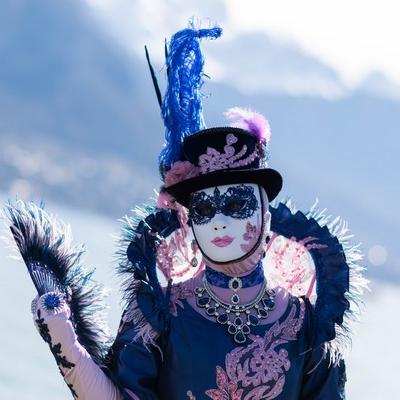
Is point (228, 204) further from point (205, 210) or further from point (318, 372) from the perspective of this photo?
point (318, 372)

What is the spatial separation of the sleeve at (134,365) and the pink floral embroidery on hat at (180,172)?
1.26 feet

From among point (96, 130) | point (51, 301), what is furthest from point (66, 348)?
point (96, 130)

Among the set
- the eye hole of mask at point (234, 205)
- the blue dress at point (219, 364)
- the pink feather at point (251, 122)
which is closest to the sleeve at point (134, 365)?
the blue dress at point (219, 364)

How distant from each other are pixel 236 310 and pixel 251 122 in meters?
0.49

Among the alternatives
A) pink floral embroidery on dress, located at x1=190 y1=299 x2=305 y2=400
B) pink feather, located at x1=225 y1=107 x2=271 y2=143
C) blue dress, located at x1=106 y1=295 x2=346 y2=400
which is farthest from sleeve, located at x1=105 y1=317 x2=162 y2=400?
pink feather, located at x1=225 y1=107 x2=271 y2=143

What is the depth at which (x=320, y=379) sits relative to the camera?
3.02 m

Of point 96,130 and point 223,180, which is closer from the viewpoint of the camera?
point 223,180

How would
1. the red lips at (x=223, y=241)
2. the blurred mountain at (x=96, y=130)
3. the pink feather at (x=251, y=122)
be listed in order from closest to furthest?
the red lips at (x=223, y=241) < the pink feather at (x=251, y=122) < the blurred mountain at (x=96, y=130)

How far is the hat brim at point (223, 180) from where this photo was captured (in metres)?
2.98

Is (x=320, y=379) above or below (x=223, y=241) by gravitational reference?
below

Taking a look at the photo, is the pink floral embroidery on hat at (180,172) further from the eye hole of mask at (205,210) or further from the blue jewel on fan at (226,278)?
the blue jewel on fan at (226,278)

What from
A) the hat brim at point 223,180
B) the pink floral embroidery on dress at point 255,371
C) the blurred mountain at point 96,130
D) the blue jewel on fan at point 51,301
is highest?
the blurred mountain at point 96,130

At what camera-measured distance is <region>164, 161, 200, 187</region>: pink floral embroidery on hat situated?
2.99 metres

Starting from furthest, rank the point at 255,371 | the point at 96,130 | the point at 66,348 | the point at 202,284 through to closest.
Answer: the point at 96,130 → the point at 202,284 → the point at 255,371 → the point at 66,348
